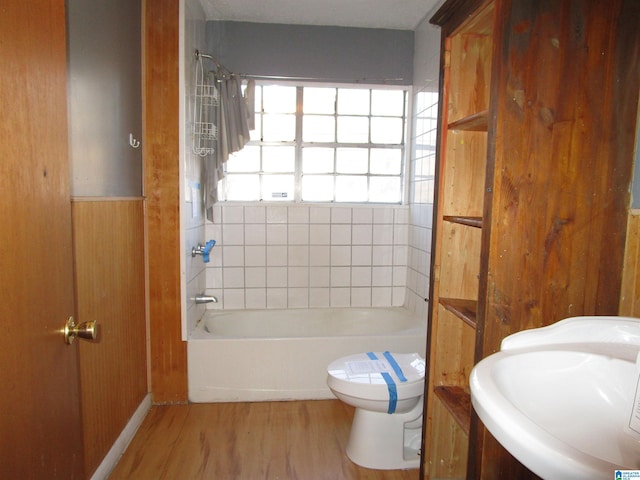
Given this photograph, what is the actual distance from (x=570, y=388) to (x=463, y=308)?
1.95 ft

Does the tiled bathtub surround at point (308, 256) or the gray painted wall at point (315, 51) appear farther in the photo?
the tiled bathtub surround at point (308, 256)

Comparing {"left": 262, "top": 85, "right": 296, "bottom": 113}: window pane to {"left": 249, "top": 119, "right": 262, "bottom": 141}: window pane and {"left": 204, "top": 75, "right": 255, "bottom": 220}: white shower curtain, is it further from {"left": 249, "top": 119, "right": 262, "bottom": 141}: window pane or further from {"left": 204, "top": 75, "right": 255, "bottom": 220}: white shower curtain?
{"left": 204, "top": 75, "right": 255, "bottom": 220}: white shower curtain

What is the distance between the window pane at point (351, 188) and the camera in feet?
10.9

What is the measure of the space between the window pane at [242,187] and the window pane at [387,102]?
3.44 ft

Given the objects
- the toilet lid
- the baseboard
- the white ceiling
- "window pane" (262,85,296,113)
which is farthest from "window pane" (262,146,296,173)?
the baseboard

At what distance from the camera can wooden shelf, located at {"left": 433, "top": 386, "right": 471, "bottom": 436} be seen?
4.72ft

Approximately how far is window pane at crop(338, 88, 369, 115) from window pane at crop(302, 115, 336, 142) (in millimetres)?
123

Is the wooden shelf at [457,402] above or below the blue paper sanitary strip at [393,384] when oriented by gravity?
above

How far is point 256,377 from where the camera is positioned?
8.48 ft

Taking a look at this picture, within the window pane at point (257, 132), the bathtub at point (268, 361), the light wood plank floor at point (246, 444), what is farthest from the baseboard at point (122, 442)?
the window pane at point (257, 132)

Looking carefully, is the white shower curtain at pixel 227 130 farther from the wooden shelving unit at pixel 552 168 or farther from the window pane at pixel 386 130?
the wooden shelving unit at pixel 552 168

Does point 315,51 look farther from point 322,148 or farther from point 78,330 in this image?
point 78,330

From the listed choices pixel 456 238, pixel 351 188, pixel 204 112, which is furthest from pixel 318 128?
pixel 456 238

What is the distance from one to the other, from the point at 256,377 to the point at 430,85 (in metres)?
2.15
